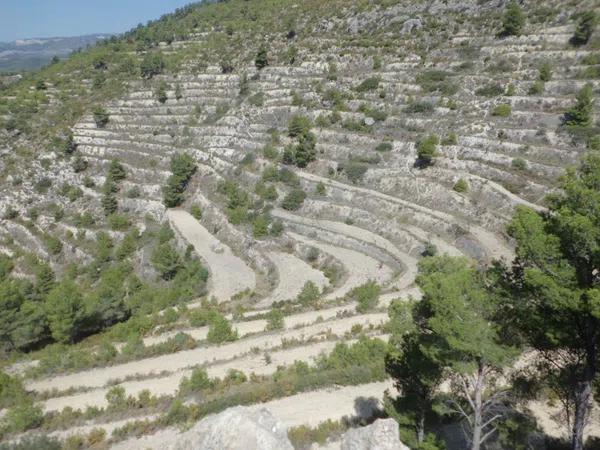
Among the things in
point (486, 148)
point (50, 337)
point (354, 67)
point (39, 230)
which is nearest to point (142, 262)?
point (50, 337)

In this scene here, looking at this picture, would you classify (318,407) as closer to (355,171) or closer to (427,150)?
(427,150)

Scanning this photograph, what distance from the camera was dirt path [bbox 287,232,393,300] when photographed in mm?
28706

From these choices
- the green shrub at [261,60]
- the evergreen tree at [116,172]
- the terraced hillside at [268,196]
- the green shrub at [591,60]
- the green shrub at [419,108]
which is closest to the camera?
the terraced hillside at [268,196]

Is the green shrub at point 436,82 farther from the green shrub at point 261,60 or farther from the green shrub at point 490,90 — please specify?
the green shrub at point 261,60

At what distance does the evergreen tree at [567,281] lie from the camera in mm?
9008

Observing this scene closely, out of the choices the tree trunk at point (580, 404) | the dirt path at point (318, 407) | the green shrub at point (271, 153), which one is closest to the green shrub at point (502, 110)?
the green shrub at point (271, 153)

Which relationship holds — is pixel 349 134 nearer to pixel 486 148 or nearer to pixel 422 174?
pixel 422 174

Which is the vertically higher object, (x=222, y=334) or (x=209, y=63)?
(x=209, y=63)

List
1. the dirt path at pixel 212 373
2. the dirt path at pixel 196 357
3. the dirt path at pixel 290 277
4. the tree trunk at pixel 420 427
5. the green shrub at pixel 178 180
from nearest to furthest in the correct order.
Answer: the tree trunk at pixel 420 427 < the dirt path at pixel 212 373 < the dirt path at pixel 196 357 < the dirt path at pixel 290 277 < the green shrub at pixel 178 180

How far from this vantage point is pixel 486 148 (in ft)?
124

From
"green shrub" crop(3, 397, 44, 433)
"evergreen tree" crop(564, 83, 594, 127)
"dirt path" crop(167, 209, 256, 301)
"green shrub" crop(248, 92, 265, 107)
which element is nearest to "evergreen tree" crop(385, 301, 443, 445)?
"green shrub" crop(3, 397, 44, 433)

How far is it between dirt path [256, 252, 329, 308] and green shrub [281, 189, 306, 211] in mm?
6072

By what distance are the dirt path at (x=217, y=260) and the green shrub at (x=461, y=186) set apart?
57.7 ft

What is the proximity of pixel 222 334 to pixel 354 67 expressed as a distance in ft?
142
